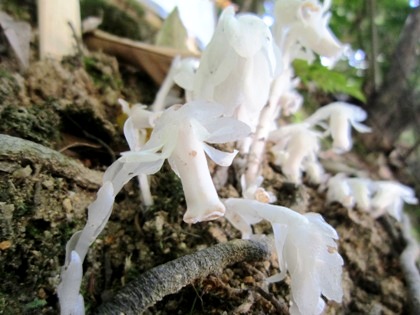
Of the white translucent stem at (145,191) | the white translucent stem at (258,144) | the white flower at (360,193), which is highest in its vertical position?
the white translucent stem at (258,144)

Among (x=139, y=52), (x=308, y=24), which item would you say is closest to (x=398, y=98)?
(x=308, y=24)

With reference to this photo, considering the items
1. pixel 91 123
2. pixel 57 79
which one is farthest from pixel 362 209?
pixel 57 79

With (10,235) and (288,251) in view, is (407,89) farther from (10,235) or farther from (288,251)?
(10,235)

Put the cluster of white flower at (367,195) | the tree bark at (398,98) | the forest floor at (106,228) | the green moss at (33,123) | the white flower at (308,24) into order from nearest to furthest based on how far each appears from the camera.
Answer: the forest floor at (106,228) < the green moss at (33,123) < the white flower at (308,24) < the cluster of white flower at (367,195) < the tree bark at (398,98)

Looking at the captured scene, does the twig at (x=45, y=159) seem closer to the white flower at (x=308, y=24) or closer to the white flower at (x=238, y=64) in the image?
the white flower at (x=238, y=64)

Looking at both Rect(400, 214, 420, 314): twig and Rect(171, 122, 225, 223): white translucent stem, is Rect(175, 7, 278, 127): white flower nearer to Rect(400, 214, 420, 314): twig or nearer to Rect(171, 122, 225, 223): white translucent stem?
Rect(171, 122, 225, 223): white translucent stem

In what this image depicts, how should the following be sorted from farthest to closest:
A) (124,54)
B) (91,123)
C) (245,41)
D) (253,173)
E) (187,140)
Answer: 1. (124,54)
2. (253,173)
3. (91,123)
4. (245,41)
5. (187,140)

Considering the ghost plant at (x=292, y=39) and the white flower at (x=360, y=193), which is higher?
the ghost plant at (x=292, y=39)

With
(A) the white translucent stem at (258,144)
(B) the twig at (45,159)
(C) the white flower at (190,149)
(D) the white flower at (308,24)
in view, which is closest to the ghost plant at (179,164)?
(C) the white flower at (190,149)
